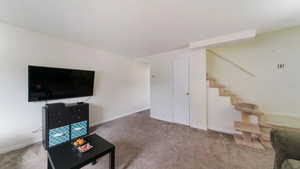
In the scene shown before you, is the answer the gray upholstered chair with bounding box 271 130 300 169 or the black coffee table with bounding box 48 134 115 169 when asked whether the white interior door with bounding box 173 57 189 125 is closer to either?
the gray upholstered chair with bounding box 271 130 300 169

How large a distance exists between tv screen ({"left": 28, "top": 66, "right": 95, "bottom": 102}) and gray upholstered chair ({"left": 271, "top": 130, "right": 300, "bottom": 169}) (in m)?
3.54

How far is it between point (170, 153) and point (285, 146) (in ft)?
4.85

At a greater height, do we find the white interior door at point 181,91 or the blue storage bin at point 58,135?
the white interior door at point 181,91

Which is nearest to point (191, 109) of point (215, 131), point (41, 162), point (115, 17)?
point (215, 131)

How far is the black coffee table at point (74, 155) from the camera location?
3.86 feet

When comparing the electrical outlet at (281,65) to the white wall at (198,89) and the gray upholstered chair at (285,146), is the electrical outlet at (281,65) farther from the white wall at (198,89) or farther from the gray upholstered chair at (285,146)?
the gray upholstered chair at (285,146)

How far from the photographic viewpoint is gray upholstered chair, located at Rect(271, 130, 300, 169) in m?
1.04

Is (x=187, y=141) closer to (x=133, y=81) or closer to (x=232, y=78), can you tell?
(x=232, y=78)

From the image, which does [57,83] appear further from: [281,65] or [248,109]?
[281,65]

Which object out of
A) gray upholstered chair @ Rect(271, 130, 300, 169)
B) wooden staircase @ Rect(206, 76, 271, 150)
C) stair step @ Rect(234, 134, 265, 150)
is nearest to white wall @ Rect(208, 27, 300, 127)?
wooden staircase @ Rect(206, 76, 271, 150)

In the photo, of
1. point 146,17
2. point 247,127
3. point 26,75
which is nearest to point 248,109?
point 247,127

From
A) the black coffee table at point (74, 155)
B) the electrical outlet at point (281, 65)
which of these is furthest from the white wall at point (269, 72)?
the black coffee table at point (74, 155)

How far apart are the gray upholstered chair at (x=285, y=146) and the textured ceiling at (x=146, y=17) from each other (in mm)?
1706

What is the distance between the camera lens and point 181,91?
337cm
